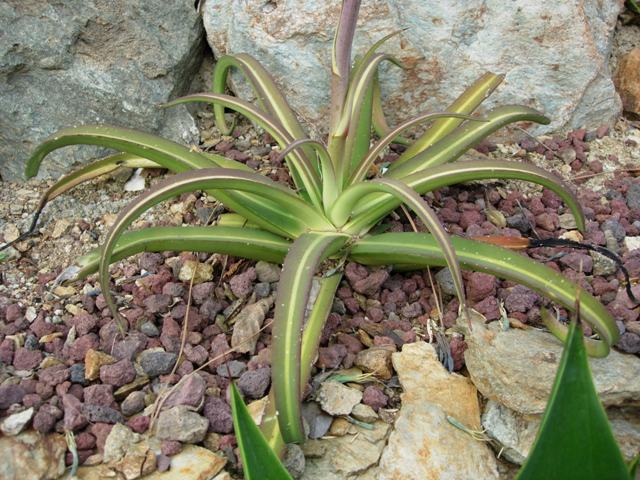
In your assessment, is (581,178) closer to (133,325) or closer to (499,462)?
(499,462)

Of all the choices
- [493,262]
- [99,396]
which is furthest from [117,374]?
[493,262]

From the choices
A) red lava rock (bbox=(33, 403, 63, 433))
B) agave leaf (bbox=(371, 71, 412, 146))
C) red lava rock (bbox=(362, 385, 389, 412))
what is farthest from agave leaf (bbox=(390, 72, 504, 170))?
red lava rock (bbox=(33, 403, 63, 433))

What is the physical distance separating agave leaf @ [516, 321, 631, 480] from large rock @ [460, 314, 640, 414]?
551 millimetres

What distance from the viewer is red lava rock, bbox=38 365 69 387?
137 cm

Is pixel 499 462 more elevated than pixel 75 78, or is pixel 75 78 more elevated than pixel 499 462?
pixel 75 78

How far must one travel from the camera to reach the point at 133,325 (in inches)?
59.9

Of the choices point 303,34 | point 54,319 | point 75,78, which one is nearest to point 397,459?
point 54,319

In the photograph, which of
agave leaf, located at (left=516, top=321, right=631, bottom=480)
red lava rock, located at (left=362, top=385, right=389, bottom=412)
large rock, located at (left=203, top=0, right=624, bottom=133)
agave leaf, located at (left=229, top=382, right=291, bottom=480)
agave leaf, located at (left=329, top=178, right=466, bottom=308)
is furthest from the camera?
large rock, located at (left=203, top=0, right=624, bottom=133)

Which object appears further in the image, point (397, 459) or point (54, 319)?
point (54, 319)

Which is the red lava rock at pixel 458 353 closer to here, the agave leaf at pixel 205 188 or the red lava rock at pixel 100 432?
the agave leaf at pixel 205 188

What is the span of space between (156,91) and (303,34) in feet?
1.42

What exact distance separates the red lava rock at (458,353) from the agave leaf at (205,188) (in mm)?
409

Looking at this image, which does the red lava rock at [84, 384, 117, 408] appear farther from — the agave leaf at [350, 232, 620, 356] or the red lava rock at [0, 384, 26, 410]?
the agave leaf at [350, 232, 620, 356]

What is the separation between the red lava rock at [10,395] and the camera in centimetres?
131
